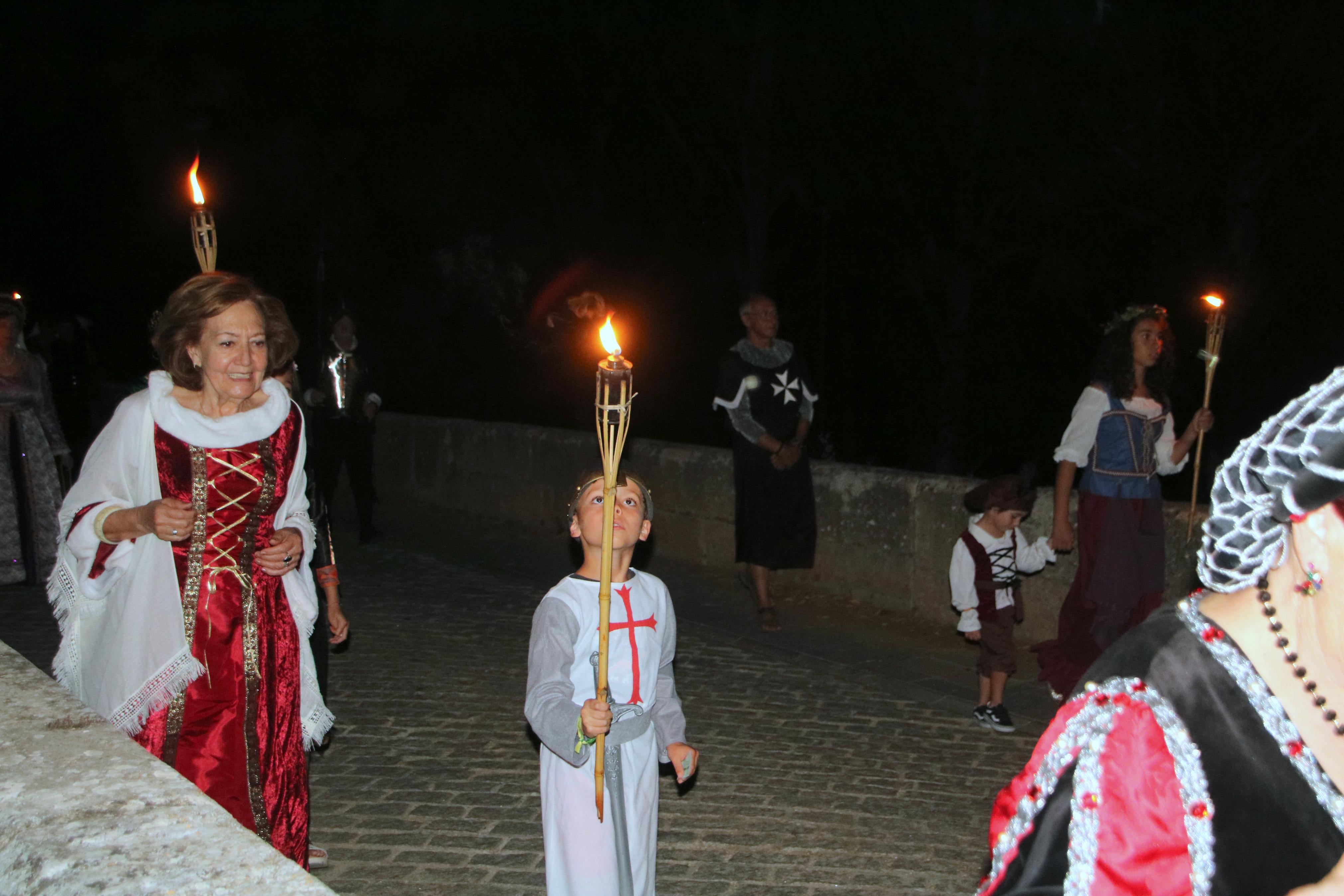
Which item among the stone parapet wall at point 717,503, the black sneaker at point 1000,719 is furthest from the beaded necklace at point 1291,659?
the stone parapet wall at point 717,503

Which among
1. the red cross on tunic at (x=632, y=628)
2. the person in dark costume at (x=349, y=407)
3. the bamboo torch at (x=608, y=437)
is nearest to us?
the bamboo torch at (x=608, y=437)

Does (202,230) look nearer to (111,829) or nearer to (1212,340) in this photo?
(111,829)

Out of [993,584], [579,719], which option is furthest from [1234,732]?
[993,584]

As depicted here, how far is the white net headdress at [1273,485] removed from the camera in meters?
1.53

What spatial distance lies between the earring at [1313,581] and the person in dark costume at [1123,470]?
4434 mm

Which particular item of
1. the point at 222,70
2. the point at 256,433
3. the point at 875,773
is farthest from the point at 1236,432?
the point at 222,70

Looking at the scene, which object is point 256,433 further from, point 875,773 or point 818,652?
point 818,652

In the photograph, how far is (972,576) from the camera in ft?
19.2

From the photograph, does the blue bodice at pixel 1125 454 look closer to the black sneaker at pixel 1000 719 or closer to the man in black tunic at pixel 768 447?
the black sneaker at pixel 1000 719

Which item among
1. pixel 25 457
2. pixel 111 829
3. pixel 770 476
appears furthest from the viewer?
pixel 25 457

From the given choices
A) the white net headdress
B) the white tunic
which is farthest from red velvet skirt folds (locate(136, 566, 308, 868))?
the white net headdress

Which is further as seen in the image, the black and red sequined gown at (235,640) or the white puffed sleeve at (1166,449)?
the white puffed sleeve at (1166,449)

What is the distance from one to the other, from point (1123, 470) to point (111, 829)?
4940 millimetres

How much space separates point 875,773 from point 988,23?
13.7m
